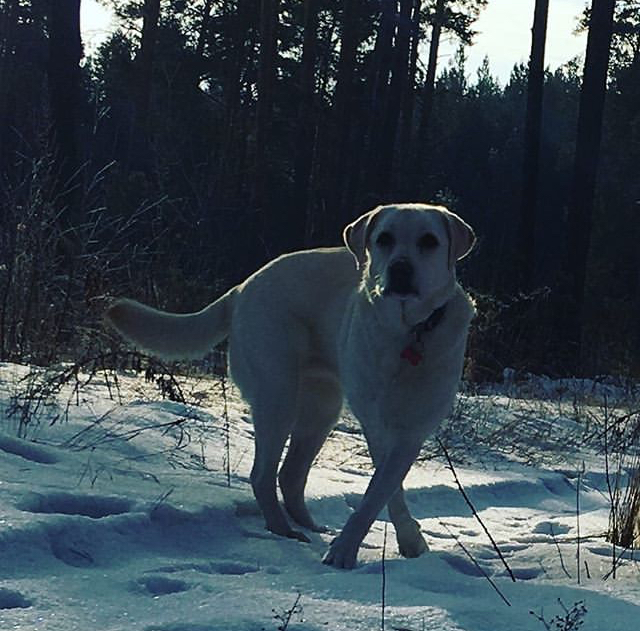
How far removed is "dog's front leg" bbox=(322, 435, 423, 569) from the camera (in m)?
3.33

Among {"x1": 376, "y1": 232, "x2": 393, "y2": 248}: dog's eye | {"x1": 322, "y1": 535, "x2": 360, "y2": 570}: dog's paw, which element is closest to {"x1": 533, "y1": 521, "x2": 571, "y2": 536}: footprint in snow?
{"x1": 322, "y1": 535, "x2": 360, "y2": 570}: dog's paw

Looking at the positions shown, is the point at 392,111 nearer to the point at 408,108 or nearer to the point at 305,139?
the point at 305,139

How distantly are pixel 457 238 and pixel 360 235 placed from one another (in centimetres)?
39

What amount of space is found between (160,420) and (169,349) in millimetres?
636

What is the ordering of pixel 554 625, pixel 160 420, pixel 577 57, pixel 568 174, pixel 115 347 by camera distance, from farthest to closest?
pixel 577 57
pixel 568 174
pixel 115 347
pixel 160 420
pixel 554 625

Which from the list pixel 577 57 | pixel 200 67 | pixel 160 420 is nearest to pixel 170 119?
pixel 200 67

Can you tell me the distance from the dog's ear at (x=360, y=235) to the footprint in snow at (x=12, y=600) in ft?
6.72

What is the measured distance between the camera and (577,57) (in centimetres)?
3850

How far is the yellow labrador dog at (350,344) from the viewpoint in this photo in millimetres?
3590

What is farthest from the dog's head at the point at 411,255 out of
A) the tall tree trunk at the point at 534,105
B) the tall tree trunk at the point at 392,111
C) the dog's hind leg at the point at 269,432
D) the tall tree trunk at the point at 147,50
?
the tall tree trunk at the point at 147,50

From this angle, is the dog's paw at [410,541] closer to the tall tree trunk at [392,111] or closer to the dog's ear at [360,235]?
the dog's ear at [360,235]

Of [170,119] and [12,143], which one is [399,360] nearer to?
[12,143]

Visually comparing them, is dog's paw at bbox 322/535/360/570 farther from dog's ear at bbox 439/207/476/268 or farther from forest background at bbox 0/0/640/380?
forest background at bbox 0/0/640/380

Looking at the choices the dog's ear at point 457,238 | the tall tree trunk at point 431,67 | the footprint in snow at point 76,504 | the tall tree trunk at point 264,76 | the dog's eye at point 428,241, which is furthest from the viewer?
the tall tree trunk at point 431,67
